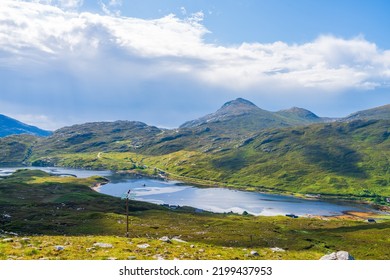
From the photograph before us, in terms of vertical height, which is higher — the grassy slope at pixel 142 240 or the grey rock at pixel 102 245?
the grey rock at pixel 102 245

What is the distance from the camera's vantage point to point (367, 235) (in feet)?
298

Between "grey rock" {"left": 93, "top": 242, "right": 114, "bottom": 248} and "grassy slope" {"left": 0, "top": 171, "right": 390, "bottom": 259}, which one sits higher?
"grey rock" {"left": 93, "top": 242, "right": 114, "bottom": 248}

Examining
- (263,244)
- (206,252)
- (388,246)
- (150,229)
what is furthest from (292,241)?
(206,252)

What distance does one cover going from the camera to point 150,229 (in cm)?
8544

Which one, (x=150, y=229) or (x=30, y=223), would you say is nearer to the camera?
(x=30, y=223)

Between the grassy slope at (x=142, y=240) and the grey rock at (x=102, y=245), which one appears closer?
the grassy slope at (x=142, y=240)

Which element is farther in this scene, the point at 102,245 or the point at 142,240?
the point at 142,240

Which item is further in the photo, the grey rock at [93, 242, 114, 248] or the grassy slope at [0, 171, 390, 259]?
the grey rock at [93, 242, 114, 248]

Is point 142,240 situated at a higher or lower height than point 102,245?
lower
